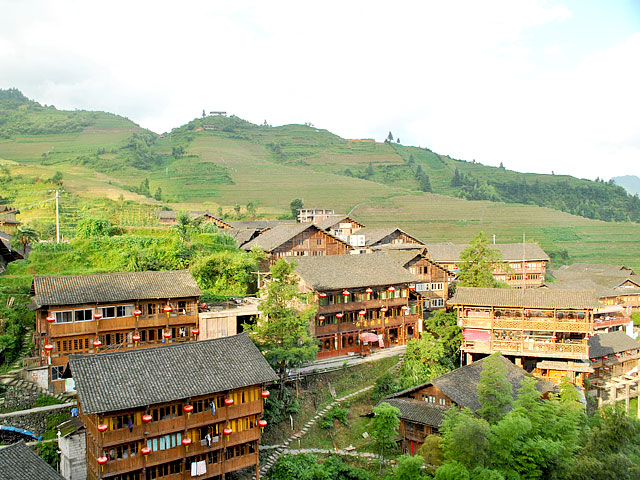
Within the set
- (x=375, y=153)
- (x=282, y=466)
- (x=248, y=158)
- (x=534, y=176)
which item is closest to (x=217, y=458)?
(x=282, y=466)

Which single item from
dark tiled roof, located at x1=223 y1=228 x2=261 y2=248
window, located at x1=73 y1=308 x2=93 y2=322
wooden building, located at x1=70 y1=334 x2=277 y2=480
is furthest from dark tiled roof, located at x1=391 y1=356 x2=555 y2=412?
dark tiled roof, located at x1=223 y1=228 x2=261 y2=248

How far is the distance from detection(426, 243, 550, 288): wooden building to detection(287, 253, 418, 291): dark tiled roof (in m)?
20.6

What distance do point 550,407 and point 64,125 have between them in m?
142

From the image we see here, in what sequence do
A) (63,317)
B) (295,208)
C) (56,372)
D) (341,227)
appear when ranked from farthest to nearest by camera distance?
(295,208), (341,227), (63,317), (56,372)

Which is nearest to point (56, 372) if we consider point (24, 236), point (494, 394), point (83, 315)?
point (83, 315)

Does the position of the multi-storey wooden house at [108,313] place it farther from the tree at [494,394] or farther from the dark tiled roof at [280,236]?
the tree at [494,394]

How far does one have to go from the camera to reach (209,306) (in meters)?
35.6

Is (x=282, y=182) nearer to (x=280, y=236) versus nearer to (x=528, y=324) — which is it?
(x=280, y=236)

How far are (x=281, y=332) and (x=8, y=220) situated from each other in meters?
34.9

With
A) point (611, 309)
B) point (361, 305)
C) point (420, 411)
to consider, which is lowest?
point (420, 411)

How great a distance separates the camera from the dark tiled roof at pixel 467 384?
1101 inches

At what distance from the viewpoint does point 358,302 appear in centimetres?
3681

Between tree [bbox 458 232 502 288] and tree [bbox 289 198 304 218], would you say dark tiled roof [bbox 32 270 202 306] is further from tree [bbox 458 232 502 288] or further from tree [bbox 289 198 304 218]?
tree [bbox 289 198 304 218]

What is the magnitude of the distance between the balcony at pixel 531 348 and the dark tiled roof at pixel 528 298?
247cm
